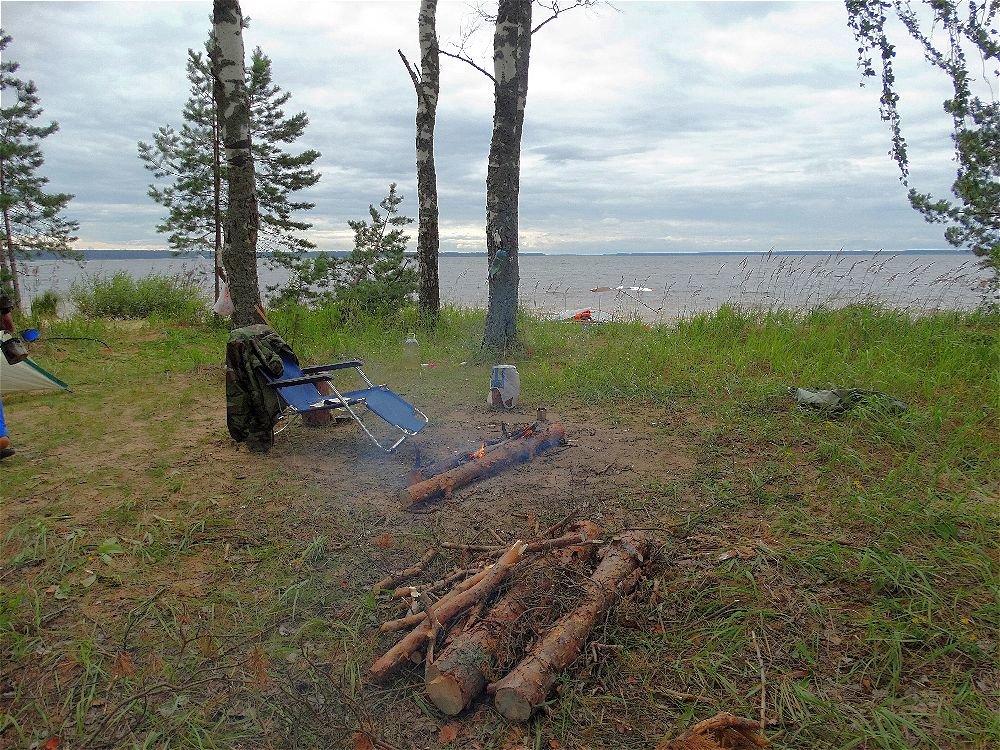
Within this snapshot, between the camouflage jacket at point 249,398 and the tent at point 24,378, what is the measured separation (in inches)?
103

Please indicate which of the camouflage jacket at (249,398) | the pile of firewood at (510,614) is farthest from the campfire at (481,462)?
the camouflage jacket at (249,398)

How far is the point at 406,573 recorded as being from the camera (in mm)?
3139

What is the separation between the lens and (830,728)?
210cm

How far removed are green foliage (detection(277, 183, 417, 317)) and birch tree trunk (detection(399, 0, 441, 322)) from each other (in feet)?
1.75

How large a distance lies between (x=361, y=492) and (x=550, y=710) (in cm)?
223

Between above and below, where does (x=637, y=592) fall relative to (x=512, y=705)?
above

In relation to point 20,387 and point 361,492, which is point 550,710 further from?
point 20,387

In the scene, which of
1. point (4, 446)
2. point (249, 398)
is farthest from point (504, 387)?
point (4, 446)

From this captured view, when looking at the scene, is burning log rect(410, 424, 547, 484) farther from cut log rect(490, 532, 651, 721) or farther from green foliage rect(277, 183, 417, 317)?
green foliage rect(277, 183, 417, 317)

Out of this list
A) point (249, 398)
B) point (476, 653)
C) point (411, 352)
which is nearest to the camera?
point (476, 653)

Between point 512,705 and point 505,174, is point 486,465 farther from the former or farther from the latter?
point 505,174

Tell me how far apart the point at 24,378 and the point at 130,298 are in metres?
7.77

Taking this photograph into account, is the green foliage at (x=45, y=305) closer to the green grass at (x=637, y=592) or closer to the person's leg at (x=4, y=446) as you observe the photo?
the green grass at (x=637, y=592)

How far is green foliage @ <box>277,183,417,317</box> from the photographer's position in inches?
415
